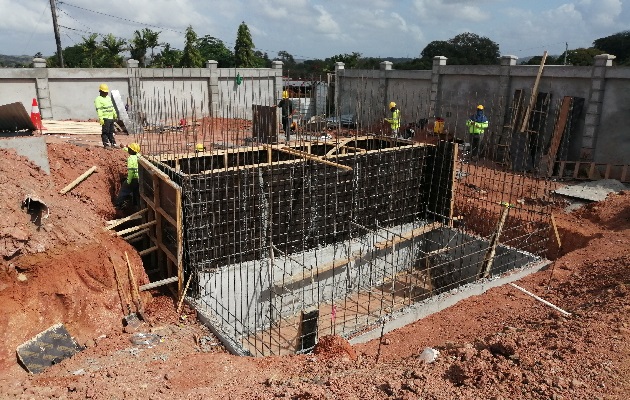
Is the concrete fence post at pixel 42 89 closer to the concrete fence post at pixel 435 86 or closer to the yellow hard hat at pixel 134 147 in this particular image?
the yellow hard hat at pixel 134 147

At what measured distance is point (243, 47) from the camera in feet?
114

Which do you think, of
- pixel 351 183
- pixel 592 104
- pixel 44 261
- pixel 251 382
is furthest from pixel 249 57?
pixel 251 382

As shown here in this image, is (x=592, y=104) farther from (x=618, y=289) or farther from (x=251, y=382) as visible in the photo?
(x=251, y=382)

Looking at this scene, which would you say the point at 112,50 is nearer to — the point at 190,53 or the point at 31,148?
the point at 190,53

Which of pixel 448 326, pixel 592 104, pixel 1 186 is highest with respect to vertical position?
pixel 592 104

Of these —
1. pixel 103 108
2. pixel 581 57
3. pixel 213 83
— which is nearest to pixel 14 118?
pixel 103 108

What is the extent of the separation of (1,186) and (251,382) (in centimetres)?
479

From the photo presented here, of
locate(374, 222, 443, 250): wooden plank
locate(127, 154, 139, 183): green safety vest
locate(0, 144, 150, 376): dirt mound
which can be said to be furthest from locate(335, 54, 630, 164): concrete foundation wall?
locate(0, 144, 150, 376): dirt mound

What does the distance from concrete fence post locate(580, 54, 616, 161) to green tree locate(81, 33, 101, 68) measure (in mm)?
26773

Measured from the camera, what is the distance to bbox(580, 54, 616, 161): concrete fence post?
13.6 metres

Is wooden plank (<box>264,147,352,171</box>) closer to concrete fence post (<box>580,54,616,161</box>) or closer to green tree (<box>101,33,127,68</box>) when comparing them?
concrete fence post (<box>580,54,616,161</box>)

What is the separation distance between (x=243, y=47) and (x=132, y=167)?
27992 mm

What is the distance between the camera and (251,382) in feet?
16.2

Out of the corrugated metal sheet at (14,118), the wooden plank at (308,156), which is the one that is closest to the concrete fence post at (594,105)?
the wooden plank at (308,156)
